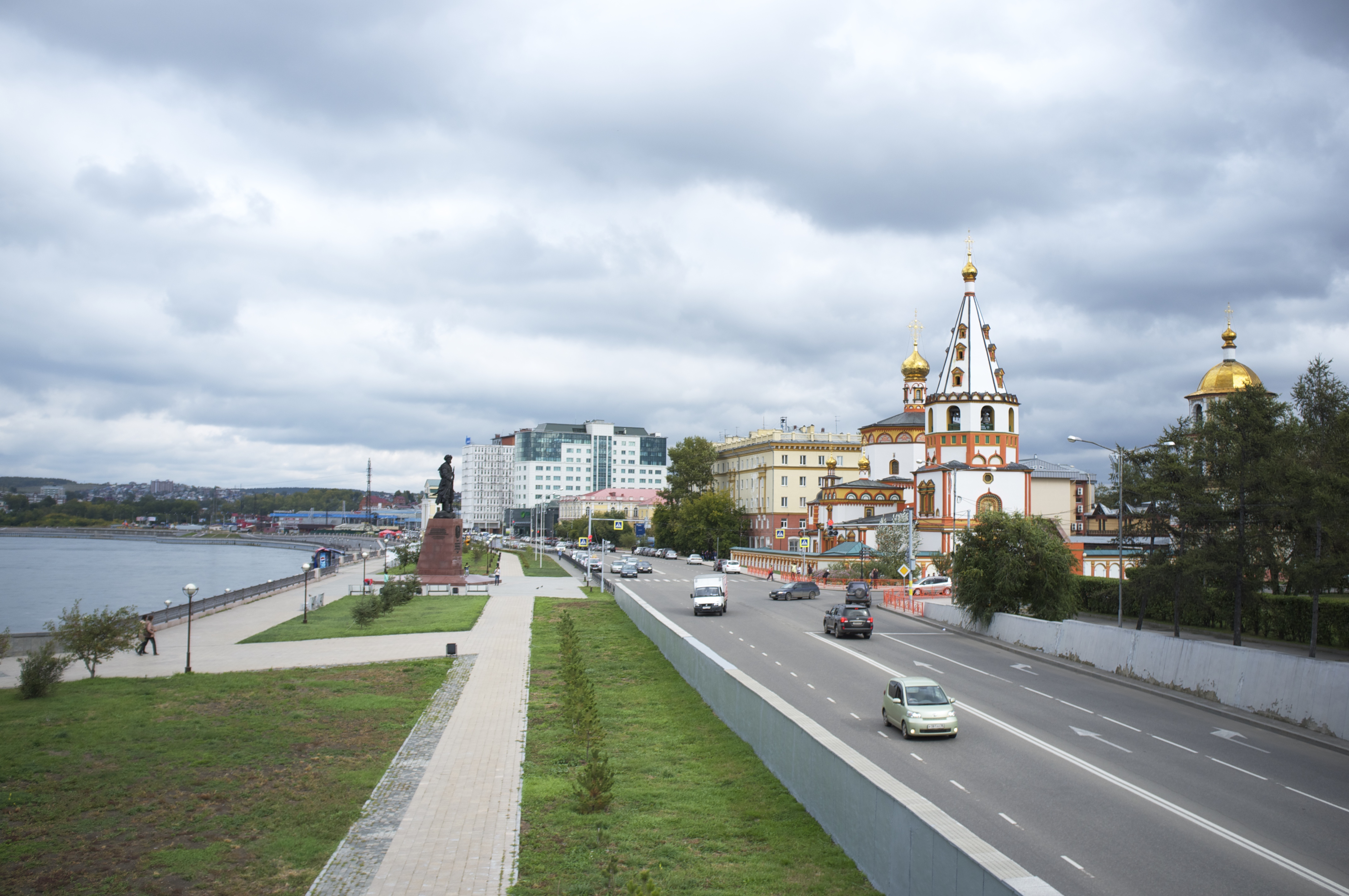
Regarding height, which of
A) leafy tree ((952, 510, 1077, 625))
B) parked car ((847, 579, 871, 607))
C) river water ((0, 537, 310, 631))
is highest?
leafy tree ((952, 510, 1077, 625))

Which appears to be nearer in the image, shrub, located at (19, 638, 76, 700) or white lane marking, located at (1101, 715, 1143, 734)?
white lane marking, located at (1101, 715, 1143, 734)

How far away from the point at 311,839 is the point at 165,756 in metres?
6.02

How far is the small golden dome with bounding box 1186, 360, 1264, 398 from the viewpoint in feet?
203

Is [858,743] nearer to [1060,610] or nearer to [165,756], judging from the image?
[165,756]

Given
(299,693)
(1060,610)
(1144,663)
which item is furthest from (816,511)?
(299,693)

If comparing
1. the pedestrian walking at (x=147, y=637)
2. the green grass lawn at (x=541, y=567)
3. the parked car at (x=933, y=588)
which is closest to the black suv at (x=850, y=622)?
the parked car at (x=933, y=588)

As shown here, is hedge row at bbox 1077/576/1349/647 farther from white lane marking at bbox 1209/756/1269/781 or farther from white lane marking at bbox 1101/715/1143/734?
white lane marking at bbox 1209/756/1269/781

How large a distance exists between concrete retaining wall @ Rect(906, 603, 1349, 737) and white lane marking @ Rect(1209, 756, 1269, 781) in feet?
11.8

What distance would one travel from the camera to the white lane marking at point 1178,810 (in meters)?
10.4

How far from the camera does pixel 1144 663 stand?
24.7m

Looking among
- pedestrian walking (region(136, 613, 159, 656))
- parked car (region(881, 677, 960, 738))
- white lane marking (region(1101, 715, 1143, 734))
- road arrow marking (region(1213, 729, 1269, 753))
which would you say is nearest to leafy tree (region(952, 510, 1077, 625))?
white lane marking (region(1101, 715, 1143, 734))

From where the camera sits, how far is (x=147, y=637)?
2928 cm

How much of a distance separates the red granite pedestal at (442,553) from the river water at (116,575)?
17503mm

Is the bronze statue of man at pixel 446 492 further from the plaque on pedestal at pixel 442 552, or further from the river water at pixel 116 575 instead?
the river water at pixel 116 575
